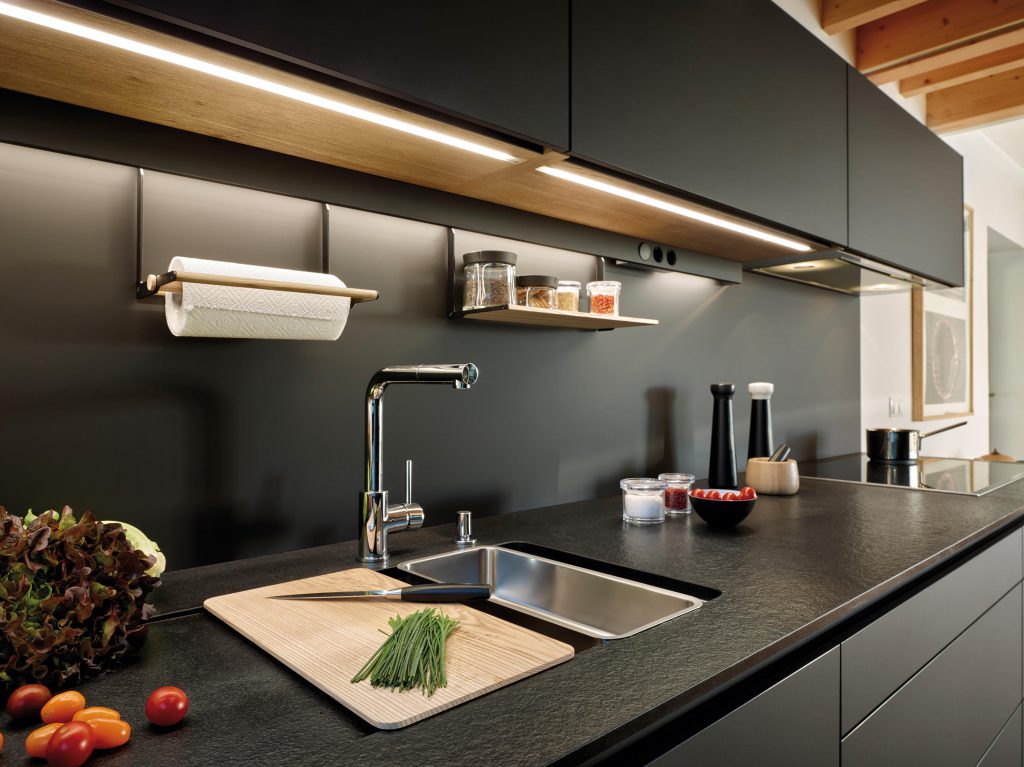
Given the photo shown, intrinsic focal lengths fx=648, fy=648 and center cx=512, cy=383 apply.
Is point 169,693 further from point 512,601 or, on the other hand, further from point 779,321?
point 779,321

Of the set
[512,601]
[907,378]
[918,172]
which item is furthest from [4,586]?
[907,378]

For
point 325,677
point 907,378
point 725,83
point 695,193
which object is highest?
point 725,83

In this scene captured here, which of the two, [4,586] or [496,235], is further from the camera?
[496,235]

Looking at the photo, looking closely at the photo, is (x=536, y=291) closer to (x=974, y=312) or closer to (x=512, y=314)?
(x=512, y=314)

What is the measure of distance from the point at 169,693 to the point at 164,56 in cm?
72

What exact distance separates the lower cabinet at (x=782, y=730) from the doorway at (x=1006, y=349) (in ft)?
17.0

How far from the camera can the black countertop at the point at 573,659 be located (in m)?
0.56

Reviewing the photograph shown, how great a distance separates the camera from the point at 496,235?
4.96 ft

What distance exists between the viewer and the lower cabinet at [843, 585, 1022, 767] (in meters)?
1.06

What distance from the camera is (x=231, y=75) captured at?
2.76 feet

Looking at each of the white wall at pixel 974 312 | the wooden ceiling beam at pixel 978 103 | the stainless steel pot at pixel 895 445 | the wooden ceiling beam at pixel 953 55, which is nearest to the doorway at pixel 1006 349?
the white wall at pixel 974 312

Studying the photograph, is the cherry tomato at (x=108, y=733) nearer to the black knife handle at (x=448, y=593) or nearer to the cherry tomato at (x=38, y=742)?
the cherry tomato at (x=38, y=742)

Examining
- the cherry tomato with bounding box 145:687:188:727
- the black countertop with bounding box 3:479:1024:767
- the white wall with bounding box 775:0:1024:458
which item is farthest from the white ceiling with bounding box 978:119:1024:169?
the cherry tomato with bounding box 145:687:188:727

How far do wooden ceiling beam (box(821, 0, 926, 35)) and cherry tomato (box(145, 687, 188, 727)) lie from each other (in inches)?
108
